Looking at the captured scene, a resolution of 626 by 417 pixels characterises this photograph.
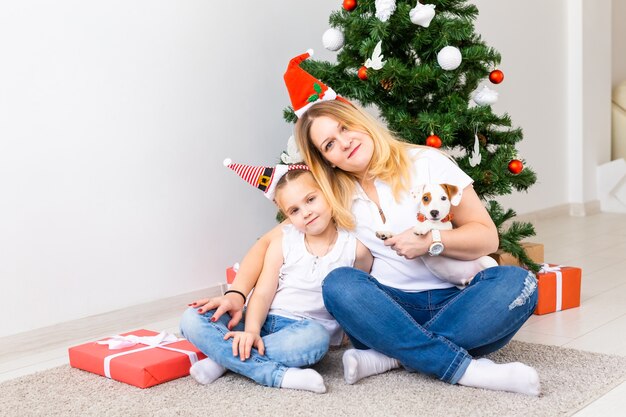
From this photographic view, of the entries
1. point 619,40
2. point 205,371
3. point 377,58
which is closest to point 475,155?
point 377,58

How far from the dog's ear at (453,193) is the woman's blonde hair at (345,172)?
11 cm

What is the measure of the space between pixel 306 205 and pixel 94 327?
786mm

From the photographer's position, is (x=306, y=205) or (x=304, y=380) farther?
(x=306, y=205)

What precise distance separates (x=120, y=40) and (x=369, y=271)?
98 centimetres

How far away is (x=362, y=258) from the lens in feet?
5.46

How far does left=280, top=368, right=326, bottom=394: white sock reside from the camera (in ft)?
4.75

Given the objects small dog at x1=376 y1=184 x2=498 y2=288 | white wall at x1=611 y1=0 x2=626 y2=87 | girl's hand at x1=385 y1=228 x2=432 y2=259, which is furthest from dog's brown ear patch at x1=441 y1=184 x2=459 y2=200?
white wall at x1=611 y1=0 x2=626 y2=87

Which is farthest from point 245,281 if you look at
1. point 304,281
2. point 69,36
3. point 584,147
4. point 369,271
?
point 584,147

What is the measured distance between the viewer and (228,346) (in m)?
1.53

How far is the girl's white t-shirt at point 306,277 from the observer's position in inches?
65.2

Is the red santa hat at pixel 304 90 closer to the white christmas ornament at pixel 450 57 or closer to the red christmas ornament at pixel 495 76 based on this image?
the white christmas ornament at pixel 450 57

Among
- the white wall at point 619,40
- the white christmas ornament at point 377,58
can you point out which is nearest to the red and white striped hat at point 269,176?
the white christmas ornament at point 377,58

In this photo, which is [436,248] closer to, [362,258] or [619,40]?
[362,258]

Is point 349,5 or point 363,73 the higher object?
point 349,5
